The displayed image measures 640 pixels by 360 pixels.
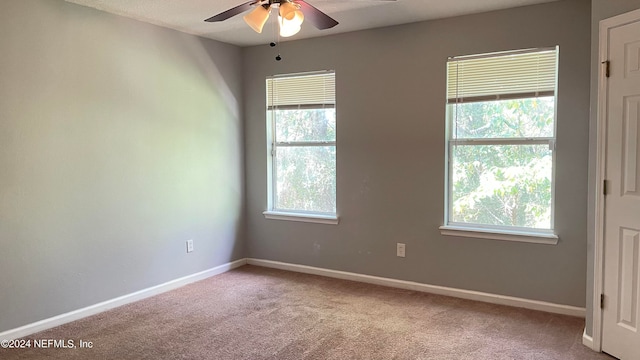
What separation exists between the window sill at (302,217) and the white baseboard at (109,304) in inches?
26.0

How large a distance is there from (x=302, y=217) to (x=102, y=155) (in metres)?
1.96

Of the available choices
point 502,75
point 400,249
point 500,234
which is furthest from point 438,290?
point 502,75

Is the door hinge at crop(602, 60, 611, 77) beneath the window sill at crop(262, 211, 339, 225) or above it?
above

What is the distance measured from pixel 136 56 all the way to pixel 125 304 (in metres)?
2.06

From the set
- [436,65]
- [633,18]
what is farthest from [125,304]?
[633,18]

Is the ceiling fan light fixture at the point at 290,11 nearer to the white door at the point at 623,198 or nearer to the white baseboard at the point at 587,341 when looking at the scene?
the white door at the point at 623,198

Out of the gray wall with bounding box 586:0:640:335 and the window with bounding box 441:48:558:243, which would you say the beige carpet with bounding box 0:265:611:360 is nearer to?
the gray wall with bounding box 586:0:640:335

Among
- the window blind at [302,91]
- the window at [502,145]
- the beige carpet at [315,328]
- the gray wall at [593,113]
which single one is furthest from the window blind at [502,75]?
the beige carpet at [315,328]

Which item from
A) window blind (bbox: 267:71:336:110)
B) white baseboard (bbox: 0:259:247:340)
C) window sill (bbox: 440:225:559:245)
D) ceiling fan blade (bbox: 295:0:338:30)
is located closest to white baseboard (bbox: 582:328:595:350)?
window sill (bbox: 440:225:559:245)

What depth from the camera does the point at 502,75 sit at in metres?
3.63

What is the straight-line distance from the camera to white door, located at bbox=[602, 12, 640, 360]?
2586mm

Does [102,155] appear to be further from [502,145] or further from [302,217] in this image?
[502,145]

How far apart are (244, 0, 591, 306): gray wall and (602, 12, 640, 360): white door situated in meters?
0.66

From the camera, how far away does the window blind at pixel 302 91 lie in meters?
4.48
